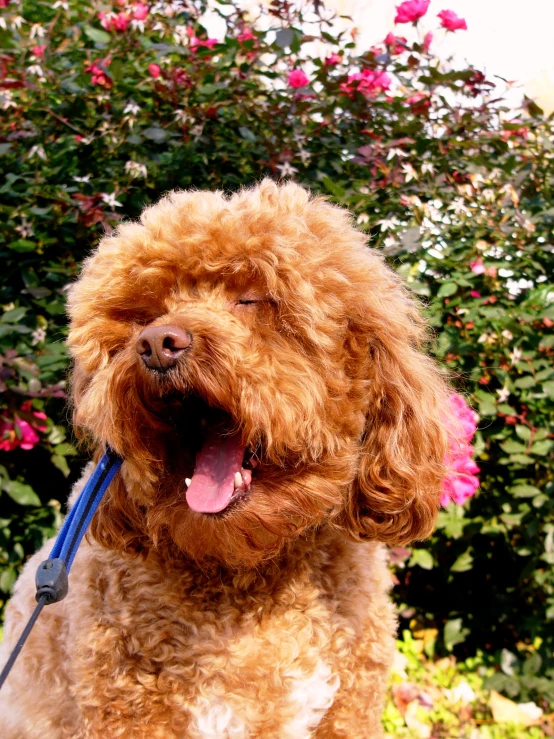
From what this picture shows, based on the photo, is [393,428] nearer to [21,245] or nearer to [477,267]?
[477,267]

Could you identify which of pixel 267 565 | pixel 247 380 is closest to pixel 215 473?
pixel 247 380

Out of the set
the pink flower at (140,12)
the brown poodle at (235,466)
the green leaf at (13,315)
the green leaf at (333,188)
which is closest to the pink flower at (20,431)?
the green leaf at (13,315)

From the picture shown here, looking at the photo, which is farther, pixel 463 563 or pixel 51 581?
pixel 463 563

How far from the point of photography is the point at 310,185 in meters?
3.05

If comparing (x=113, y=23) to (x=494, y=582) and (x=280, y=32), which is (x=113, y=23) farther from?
(x=494, y=582)

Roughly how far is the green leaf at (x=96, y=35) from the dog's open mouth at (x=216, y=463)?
206cm

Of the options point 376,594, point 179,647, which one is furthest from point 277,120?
point 179,647

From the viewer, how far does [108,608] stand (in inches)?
72.7

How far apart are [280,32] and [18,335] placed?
166cm

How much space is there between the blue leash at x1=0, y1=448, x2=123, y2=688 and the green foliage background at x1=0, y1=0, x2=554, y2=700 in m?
1.17

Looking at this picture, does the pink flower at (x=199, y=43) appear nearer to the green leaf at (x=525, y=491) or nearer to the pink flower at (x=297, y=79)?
the pink flower at (x=297, y=79)

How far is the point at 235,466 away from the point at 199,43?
7.13 ft

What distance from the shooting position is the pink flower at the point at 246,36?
304 centimetres

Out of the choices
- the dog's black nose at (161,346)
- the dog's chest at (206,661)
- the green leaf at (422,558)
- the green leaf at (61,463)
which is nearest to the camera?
the dog's black nose at (161,346)
